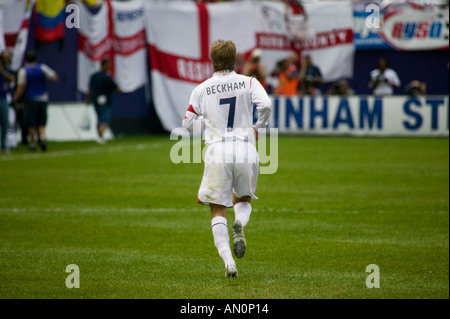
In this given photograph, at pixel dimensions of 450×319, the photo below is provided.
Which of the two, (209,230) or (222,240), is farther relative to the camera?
(209,230)

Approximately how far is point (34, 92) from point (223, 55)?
1337 centimetres

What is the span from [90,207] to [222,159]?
16.4 feet

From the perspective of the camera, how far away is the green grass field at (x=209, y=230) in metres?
7.29

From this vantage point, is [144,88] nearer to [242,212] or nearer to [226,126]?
[242,212]

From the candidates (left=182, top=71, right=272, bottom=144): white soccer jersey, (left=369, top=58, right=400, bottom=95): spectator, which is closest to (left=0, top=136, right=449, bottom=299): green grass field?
(left=182, top=71, right=272, bottom=144): white soccer jersey

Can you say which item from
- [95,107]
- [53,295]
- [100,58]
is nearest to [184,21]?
[100,58]

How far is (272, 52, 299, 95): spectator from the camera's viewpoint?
2680 centimetres

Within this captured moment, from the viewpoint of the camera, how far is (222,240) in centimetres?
744

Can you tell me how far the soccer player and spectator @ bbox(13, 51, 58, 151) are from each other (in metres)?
13.0

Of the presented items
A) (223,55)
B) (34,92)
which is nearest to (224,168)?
(223,55)

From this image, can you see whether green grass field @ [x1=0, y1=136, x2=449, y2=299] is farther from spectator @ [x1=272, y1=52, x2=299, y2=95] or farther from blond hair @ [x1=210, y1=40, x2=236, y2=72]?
spectator @ [x1=272, y1=52, x2=299, y2=95]

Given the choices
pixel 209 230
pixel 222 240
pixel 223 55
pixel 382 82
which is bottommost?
pixel 209 230

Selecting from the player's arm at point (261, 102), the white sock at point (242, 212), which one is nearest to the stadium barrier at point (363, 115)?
the white sock at point (242, 212)

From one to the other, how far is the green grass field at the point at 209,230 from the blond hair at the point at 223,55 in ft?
6.38
